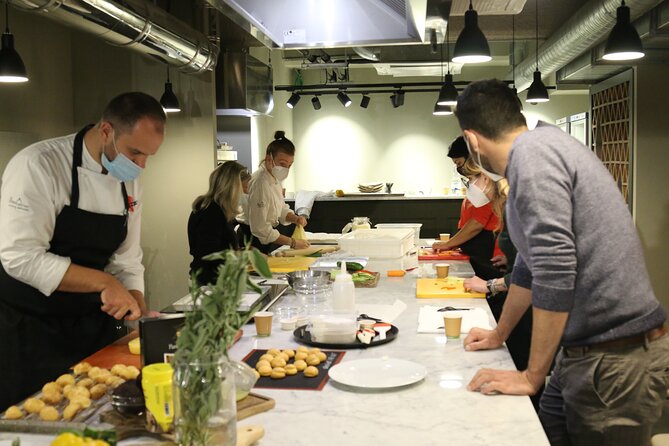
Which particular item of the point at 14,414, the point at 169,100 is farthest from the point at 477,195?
the point at 169,100

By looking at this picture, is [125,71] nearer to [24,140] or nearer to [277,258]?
[24,140]

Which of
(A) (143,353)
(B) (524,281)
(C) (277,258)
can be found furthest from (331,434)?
(C) (277,258)

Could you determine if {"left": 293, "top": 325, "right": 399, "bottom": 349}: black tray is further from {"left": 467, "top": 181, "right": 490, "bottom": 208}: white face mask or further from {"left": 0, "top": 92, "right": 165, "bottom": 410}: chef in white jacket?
{"left": 467, "top": 181, "right": 490, "bottom": 208}: white face mask

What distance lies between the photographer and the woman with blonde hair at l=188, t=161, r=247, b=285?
4.51m

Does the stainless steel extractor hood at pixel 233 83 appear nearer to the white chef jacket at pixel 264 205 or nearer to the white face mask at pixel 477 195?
the white chef jacket at pixel 264 205

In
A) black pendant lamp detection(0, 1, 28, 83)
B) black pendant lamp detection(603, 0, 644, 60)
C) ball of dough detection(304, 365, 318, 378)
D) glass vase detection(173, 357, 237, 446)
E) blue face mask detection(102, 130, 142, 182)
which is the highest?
black pendant lamp detection(603, 0, 644, 60)

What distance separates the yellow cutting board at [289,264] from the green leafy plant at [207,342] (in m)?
2.71

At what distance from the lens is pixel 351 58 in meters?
11.1

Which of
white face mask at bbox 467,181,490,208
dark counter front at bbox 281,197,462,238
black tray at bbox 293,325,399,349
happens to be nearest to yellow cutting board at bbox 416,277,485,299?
white face mask at bbox 467,181,490,208

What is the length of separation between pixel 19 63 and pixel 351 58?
7.33 metres

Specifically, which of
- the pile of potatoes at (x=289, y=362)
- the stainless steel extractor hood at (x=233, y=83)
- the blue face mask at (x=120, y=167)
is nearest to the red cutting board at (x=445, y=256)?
the blue face mask at (x=120, y=167)

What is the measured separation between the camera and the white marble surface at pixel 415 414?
5.06 feet

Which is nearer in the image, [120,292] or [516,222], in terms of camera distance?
[516,222]

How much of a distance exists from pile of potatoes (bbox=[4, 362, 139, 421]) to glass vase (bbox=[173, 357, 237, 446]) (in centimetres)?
49
